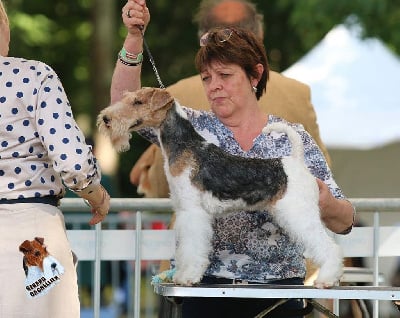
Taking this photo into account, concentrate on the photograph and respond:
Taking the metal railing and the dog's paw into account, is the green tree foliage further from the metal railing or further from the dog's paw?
the dog's paw

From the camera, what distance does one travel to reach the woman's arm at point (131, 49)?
157 inches

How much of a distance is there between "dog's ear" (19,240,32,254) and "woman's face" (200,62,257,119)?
2.80 feet

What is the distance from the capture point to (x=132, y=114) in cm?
381

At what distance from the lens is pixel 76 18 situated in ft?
58.6

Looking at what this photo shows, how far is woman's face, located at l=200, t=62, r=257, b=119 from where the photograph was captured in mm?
4020

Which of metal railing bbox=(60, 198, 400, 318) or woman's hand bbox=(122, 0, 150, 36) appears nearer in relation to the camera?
woman's hand bbox=(122, 0, 150, 36)

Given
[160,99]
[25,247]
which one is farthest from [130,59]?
[25,247]

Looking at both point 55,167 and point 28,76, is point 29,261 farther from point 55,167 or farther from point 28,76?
point 28,76

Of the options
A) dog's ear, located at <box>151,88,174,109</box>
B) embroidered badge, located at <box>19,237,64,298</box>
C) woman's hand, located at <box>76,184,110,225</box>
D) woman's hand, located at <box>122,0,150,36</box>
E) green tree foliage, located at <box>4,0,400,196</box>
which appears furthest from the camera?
green tree foliage, located at <box>4,0,400,196</box>

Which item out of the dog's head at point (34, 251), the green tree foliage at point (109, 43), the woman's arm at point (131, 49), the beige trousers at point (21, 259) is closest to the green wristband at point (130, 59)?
the woman's arm at point (131, 49)

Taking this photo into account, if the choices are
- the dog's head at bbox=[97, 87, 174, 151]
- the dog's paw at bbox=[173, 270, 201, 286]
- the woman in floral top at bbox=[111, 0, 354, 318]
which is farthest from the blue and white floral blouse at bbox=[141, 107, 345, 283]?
the dog's paw at bbox=[173, 270, 201, 286]

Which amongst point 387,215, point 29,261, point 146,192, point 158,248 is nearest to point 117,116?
point 29,261

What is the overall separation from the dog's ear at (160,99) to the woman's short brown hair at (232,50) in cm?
25

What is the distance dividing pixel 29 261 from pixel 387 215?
334 inches
